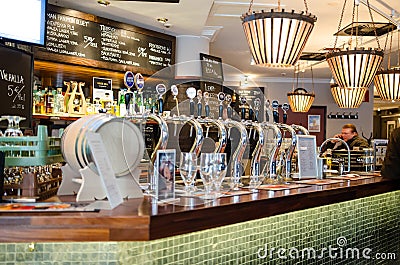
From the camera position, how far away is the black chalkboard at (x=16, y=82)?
376 cm

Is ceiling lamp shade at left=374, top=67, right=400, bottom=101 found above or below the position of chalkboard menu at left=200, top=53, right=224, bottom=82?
below

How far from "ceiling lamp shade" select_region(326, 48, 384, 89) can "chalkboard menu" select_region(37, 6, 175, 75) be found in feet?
9.17

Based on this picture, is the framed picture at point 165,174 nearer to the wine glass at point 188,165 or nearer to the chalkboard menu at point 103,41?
the wine glass at point 188,165

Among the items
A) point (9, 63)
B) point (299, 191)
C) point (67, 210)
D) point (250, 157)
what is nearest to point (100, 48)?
point (9, 63)

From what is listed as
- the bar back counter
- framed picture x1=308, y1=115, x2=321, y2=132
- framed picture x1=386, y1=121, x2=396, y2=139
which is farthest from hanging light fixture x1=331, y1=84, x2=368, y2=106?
framed picture x1=386, y1=121, x2=396, y2=139

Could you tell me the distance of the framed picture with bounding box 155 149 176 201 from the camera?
2.08 metres

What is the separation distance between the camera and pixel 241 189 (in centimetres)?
262

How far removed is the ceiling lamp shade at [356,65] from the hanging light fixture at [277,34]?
0.93 metres

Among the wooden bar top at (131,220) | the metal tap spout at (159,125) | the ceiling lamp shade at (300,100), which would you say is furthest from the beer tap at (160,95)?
the ceiling lamp shade at (300,100)

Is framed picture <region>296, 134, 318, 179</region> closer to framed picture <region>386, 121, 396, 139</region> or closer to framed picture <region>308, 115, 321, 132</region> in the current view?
framed picture <region>308, 115, 321, 132</region>

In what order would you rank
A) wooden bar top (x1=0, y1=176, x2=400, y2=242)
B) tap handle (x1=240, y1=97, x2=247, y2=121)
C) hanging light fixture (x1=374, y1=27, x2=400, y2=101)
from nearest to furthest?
wooden bar top (x1=0, y1=176, x2=400, y2=242) → tap handle (x1=240, y1=97, x2=247, y2=121) → hanging light fixture (x1=374, y1=27, x2=400, y2=101)

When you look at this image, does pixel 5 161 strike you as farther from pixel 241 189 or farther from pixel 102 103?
pixel 102 103

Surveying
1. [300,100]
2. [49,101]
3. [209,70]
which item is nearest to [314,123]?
[300,100]

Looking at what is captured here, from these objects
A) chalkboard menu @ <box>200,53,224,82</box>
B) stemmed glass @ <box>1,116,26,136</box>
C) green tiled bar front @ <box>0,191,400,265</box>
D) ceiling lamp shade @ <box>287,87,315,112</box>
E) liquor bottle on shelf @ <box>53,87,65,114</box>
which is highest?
chalkboard menu @ <box>200,53,224,82</box>
